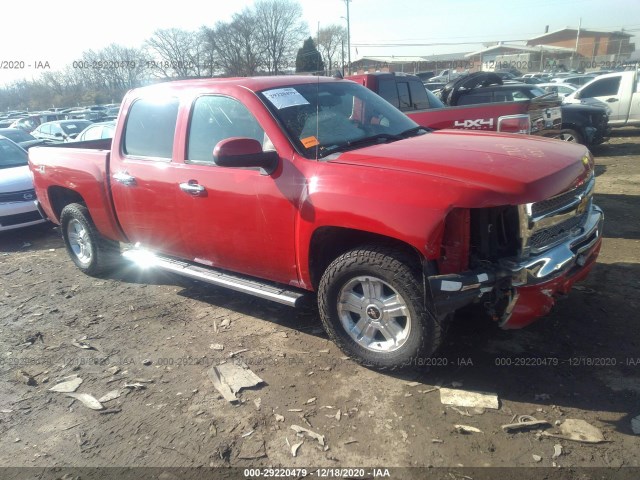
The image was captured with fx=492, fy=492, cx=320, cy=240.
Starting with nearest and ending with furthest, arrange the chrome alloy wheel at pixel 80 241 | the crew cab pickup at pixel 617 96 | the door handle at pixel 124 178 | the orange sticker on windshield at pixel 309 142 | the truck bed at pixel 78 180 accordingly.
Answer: the orange sticker on windshield at pixel 309 142, the door handle at pixel 124 178, the truck bed at pixel 78 180, the chrome alloy wheel at pixel 80 241, the crew cab pickup at pixel 617 96

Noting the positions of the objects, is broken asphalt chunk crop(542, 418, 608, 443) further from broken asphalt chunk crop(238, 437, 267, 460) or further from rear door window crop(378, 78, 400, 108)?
rear door window crop(378, 78, 400, 108)

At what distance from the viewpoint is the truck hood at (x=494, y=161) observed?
2.79m

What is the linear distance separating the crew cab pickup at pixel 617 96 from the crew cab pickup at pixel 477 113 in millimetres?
6929

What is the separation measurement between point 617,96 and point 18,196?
14521mm

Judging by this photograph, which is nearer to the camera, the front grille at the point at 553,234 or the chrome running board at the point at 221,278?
the front grille at the point at 553,234

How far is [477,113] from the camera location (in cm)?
666

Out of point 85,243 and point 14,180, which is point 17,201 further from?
point 85,243

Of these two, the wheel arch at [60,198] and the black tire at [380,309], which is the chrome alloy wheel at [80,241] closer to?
the wheel arch at [60,198]

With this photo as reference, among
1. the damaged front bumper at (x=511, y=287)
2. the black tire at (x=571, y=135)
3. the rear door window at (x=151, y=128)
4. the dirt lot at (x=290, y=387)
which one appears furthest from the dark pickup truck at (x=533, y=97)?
the damaged front bumper at (x=511, y=287)

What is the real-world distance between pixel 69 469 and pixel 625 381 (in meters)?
3.34

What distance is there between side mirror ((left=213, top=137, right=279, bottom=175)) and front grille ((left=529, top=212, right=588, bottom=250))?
5.88 feet

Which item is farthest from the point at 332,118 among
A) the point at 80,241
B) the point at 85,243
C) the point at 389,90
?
the point at 389,90

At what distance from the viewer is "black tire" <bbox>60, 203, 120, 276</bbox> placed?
17.5 feet

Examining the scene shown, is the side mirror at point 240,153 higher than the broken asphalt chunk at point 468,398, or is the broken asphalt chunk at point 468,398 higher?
the side mirror at point 240,153
